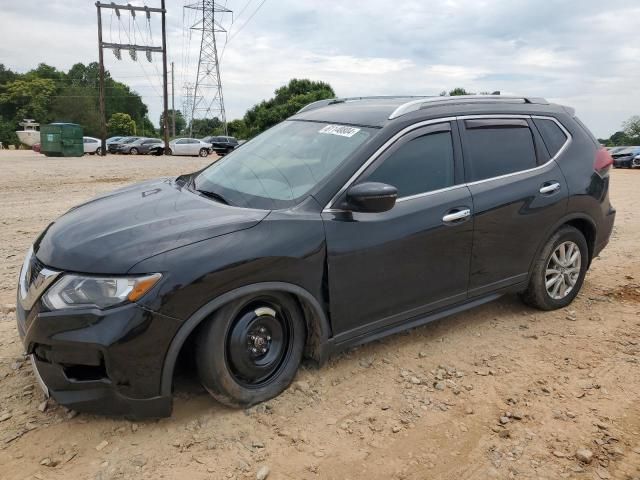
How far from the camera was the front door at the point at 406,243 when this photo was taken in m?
3.17

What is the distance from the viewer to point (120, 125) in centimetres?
7794

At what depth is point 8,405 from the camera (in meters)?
3.01

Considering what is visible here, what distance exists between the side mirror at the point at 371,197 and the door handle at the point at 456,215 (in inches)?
21.6

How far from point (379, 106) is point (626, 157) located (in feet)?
103

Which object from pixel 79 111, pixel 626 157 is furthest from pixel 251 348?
pixel 79 111

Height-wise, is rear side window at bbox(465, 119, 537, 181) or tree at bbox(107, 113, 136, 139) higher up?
tree at bbox(107, 113, 136, 139)

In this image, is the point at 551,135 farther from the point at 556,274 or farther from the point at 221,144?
the point at 221,144

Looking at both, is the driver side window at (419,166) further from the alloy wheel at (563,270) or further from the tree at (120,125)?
the tree at (120,125)

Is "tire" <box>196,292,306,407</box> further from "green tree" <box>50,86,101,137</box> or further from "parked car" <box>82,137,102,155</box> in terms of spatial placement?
"green tree" <box>50,86,101,137</box>

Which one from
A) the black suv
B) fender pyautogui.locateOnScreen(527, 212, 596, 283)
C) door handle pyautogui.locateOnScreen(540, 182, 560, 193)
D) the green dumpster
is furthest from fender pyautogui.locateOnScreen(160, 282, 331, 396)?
the green dumpster

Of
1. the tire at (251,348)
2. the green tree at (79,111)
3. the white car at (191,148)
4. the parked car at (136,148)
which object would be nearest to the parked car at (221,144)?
the white car at (191,148)

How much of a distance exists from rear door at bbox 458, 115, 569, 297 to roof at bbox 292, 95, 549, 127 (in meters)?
0.18

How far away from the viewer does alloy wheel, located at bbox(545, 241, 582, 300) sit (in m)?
4.42

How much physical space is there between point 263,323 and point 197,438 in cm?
67
